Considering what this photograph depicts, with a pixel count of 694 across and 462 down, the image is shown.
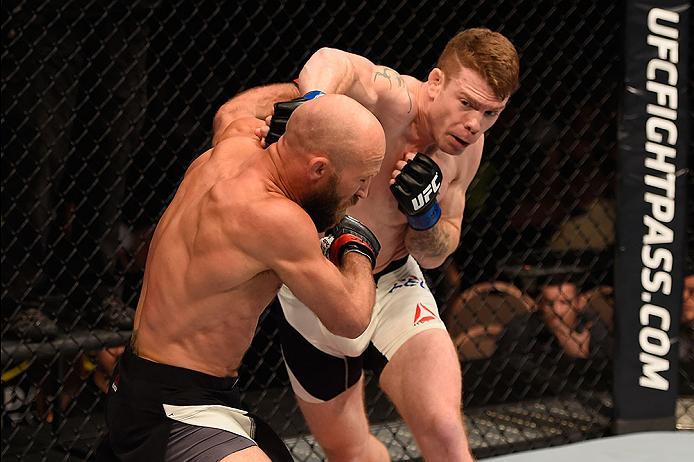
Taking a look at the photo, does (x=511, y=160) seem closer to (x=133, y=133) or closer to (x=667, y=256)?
(x=667, y=256)

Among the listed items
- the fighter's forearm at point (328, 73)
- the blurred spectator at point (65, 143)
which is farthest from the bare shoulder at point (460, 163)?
the blurred spectator at point (65, 143)

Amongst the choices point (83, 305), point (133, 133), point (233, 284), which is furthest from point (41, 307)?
point (233, 284)

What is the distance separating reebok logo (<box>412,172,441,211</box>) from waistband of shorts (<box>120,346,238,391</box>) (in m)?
0.60

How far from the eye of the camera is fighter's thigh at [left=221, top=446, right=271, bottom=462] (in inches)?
64.6

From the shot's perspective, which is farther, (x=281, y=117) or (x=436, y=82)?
(x=436, y=82)

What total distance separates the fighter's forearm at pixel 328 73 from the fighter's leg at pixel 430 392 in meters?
0.56

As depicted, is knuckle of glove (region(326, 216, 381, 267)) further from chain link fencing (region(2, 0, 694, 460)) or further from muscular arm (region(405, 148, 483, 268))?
chain link fencing (region(2, 0, 694, 460))

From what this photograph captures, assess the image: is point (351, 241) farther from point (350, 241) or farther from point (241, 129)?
point (241, 129)

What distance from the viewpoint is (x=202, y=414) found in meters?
1.72

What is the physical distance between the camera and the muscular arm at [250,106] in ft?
6.84

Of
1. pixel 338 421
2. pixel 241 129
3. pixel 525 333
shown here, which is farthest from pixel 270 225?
pixel 525 333

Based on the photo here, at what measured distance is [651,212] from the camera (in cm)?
317

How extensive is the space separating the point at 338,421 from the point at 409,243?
43 centimetres

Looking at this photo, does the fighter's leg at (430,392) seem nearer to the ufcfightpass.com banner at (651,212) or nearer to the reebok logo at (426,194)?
the reebok logo at (426,194)
